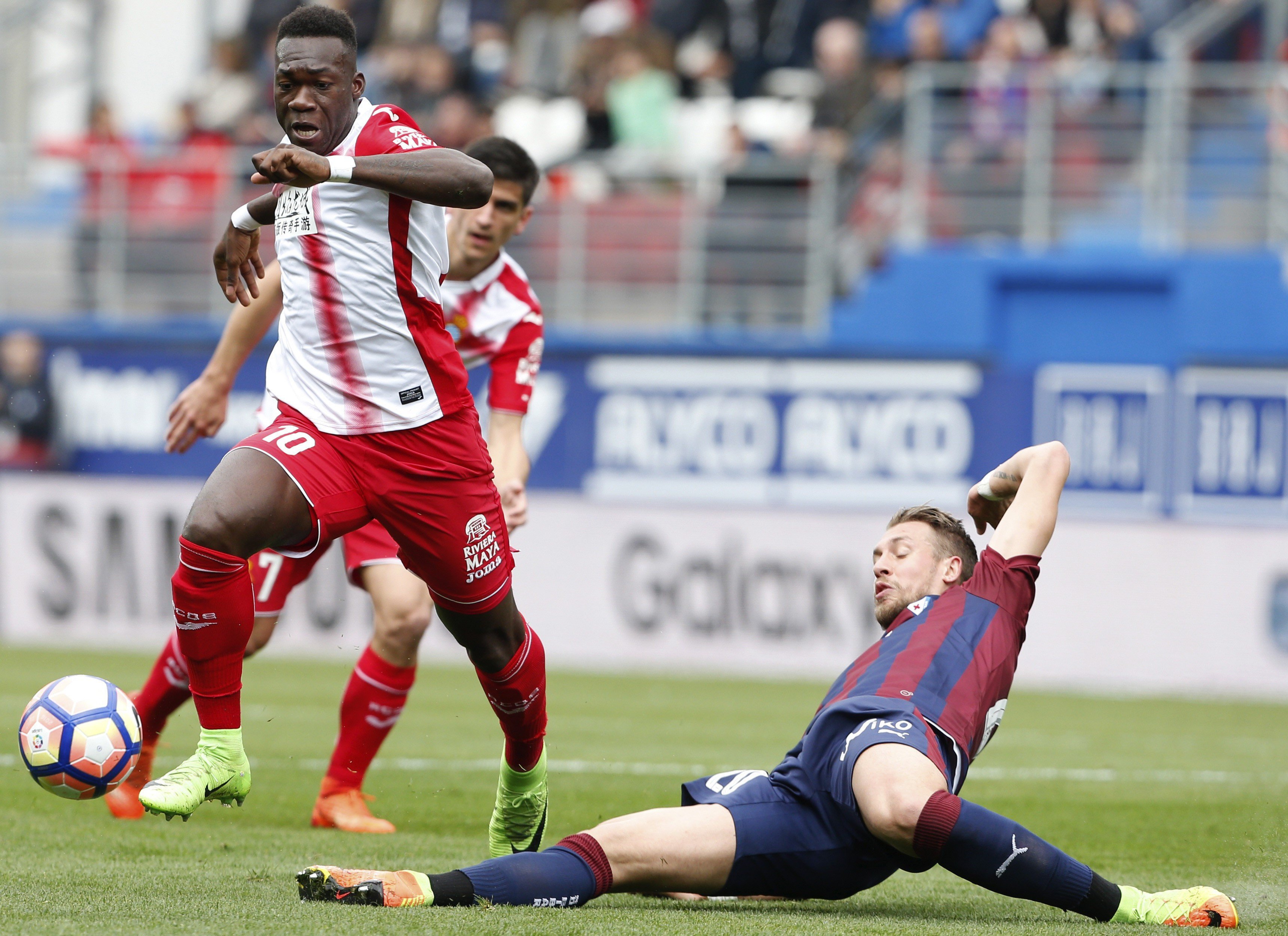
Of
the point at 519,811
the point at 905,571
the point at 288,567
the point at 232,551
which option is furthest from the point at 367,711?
the point at 905,571

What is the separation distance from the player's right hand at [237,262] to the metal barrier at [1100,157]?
11028 mm

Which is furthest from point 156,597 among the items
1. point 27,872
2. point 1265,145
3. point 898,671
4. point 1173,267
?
point 898,671

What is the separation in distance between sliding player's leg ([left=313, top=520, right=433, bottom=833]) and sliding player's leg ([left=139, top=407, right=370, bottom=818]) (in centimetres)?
166

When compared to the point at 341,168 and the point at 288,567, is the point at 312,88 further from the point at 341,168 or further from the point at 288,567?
the point at 288,567

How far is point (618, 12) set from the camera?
61.7ft

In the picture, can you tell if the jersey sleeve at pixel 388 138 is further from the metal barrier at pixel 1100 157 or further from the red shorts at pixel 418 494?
the metal barrier at pixel 1100 157

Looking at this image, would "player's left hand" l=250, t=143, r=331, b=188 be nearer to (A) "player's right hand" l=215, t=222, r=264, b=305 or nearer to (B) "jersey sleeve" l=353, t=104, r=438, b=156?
(B) "jersey sleeve" l=353, t=104, r=438, b=156

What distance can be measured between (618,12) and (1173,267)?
665cm

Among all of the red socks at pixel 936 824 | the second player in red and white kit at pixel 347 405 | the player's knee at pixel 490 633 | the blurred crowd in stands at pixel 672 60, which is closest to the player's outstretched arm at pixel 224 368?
the second player in red and white kit at pixel 347 405

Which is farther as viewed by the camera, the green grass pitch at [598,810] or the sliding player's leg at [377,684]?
the sliding player's leg at [377,684]

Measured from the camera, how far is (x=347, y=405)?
17.3ft

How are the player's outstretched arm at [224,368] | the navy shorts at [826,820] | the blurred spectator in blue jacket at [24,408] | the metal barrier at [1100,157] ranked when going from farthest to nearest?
1. the blurred spectator in blue jacket at [24,408]
2. the metal barrier at [1100,157]
3. the player's outstretched arm at [224,368]
4. the navy shorts at [826,820]

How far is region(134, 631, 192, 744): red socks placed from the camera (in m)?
6.72

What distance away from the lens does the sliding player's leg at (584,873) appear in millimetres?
4547
